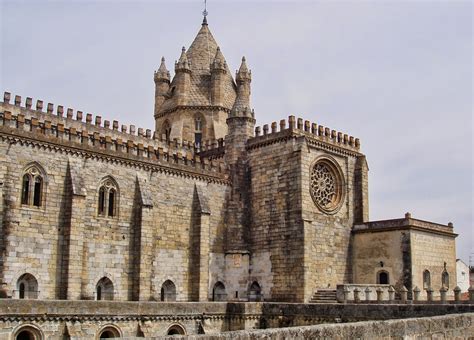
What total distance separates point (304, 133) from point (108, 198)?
451 inches

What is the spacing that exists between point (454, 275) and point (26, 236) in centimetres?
2423

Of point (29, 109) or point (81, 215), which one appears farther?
point (29, 109)

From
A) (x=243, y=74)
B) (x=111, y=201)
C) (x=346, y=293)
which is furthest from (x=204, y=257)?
(x=243, y=74)

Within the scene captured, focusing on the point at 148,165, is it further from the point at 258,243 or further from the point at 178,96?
the point at 178,96

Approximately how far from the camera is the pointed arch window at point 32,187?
25.1 m

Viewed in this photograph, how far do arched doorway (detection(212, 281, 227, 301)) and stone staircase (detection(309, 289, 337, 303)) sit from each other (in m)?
5.39

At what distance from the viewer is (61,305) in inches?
781

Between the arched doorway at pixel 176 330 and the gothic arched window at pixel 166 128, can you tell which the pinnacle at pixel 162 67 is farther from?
the arched doorway at pixel 176 330

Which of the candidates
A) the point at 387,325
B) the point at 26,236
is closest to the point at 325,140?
the point at 26,236

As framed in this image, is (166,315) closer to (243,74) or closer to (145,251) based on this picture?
(145,251)

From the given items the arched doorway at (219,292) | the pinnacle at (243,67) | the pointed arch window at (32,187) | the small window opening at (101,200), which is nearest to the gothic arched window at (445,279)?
the arched doorway at (219,292)

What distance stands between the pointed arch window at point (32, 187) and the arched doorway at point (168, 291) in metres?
7.96

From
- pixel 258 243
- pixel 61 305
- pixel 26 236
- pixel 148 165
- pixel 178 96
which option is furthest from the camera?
pixel 178 96

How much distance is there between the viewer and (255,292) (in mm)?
31859
